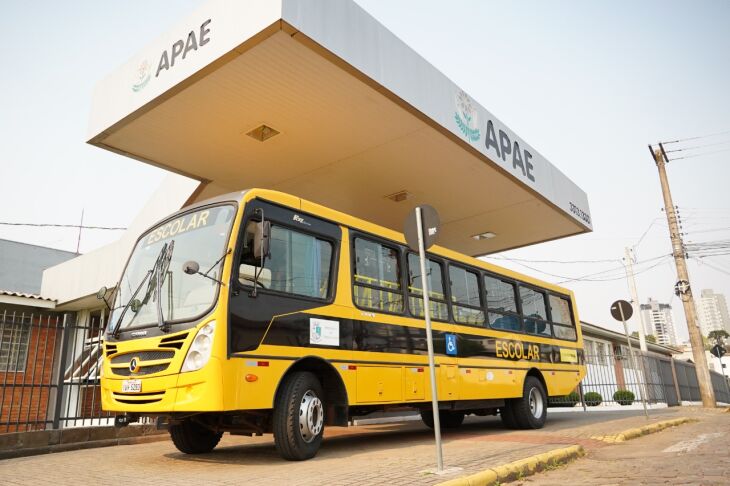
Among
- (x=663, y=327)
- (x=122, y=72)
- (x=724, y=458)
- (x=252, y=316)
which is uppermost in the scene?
(x=663, y=327)

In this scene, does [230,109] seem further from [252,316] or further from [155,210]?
[155,210]

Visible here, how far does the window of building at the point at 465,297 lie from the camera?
31.3ft

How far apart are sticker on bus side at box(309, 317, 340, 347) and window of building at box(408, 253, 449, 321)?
1.72m

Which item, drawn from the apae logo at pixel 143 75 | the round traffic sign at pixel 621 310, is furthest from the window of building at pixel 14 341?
the round traffic sign at pixel 621 310

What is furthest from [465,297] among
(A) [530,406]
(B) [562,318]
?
(B) [562,318]

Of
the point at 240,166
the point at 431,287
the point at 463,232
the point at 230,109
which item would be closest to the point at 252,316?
the point at 431,287

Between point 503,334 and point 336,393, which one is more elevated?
point 503,334

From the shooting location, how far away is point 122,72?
9836mm

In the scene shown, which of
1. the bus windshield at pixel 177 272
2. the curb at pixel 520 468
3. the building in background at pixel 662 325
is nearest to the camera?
the curb at pixel 520 468

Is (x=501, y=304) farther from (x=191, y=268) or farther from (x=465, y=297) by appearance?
(x=191, y=268)

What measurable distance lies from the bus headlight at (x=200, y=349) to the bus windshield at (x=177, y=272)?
0.21 metres

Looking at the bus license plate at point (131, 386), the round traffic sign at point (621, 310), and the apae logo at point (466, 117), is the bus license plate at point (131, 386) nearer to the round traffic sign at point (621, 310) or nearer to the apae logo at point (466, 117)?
the apae logo at point (466, 117)

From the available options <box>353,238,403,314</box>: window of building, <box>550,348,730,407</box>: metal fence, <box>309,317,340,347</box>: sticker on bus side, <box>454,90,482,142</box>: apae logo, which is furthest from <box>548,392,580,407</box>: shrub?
<box>309,317,340,347</box>: sticker on bus side

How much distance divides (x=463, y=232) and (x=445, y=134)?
6668 millimetres
